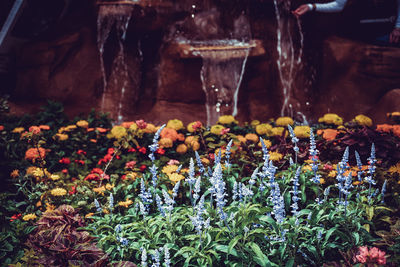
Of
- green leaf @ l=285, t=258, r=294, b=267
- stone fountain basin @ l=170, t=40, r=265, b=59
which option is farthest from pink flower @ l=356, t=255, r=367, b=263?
stone fountain basin @ l=170, t=40, r=265, b=59

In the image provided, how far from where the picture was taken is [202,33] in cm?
672

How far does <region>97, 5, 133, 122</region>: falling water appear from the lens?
617 cm

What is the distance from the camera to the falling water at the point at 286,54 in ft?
21.7

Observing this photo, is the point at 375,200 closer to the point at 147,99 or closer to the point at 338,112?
the point at 338,112

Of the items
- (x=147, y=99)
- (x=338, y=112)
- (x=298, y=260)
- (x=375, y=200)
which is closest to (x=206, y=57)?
(x=147, y=99)

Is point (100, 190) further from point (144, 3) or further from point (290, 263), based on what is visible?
point (144, 3)

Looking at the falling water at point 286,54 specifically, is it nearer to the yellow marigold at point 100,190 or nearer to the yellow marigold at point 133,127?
the yellow marigold at point 133,127

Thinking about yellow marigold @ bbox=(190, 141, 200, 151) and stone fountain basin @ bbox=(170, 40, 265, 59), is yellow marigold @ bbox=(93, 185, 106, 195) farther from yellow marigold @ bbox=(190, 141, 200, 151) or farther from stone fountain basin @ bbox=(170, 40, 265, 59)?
stone fountain basin @ bbox=(170, 40, 265, 59)

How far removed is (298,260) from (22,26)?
6641 millimetres

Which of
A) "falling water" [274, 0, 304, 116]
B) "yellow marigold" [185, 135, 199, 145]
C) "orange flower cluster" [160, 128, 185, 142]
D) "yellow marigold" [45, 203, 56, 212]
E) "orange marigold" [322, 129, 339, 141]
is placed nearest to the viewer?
"yellow marigold" [45, 203, 56, 212]

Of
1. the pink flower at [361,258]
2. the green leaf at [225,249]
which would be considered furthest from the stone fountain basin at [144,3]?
the pink flower at [361,258]

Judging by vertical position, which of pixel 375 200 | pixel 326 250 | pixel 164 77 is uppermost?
pixel 164 77

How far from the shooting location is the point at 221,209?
1832 mm

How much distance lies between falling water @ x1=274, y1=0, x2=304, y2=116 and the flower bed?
306cm
